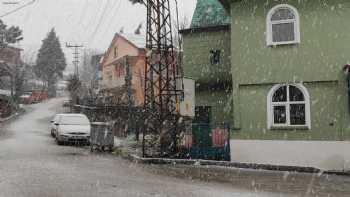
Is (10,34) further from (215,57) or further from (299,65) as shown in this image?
(299,65)

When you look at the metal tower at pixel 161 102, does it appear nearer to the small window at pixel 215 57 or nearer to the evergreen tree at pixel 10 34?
the small window at pixel 215 57

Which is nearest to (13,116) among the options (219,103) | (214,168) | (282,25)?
(219,103)

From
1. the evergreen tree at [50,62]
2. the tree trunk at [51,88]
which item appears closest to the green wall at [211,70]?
the tree trunk at [51,88]

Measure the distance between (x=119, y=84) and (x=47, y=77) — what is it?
1666 inches

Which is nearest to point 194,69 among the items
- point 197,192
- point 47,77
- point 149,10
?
point 149,10

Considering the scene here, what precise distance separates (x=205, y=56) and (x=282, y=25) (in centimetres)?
677

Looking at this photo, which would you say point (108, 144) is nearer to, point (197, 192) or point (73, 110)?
point (197, 192)

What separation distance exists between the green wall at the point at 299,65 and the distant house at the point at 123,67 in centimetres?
2431

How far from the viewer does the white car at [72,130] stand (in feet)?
74.6

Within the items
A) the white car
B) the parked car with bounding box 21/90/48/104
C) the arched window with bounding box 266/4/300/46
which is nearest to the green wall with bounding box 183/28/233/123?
the arched window with bounding box 266/4/300/46

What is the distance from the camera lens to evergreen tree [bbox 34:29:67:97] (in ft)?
286

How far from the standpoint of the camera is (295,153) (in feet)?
52.1

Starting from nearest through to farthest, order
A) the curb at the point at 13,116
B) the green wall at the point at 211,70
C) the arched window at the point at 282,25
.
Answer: the arched window at the point at 282,25 → the green wall at the point at 211,70 → the curb at the point at 13,116

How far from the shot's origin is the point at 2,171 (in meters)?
13.3
